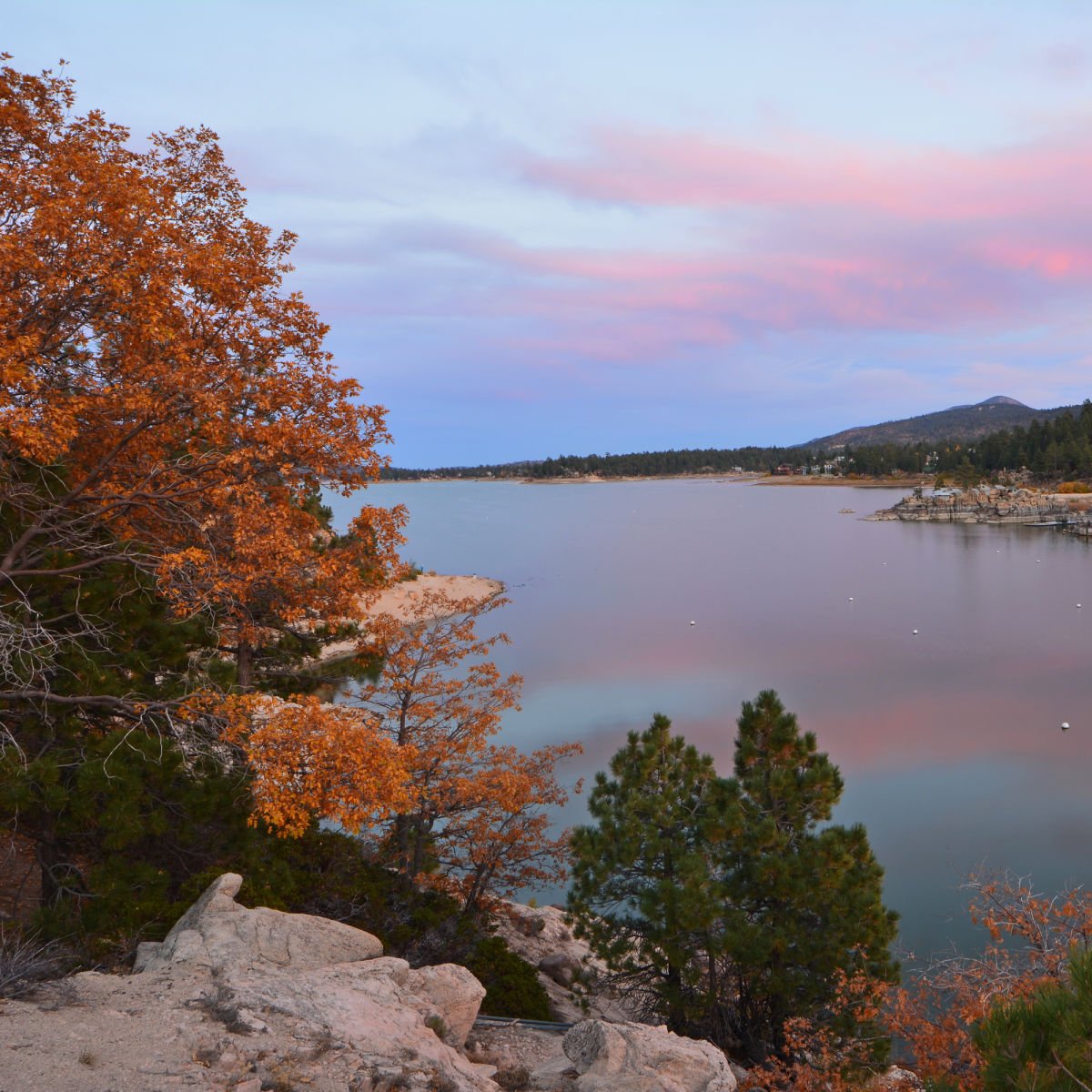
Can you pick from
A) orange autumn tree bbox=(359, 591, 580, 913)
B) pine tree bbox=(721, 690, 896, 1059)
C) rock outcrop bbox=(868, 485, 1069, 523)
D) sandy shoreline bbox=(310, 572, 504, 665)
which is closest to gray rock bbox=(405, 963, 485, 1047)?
orange autumn tree bbox=(359, 591, 580, 913)

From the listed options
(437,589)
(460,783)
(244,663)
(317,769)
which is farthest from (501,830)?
(437,589)

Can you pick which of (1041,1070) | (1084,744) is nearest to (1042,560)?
(1084,744)

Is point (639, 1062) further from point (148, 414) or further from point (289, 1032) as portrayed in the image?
point (148, 414)

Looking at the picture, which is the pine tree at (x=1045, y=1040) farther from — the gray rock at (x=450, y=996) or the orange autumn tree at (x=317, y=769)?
the orange autumn tree at (x=317, y=769)

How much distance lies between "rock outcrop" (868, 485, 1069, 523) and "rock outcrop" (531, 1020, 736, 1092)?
10193 cm

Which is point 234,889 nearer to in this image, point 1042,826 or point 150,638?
point 150,638

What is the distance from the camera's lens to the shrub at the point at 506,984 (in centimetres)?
1030

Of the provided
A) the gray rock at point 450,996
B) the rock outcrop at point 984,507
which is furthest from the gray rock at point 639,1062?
the rock outcrop at point 984,507

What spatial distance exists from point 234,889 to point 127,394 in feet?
18.6

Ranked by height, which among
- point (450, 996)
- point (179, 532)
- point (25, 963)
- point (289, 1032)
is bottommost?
point (450, 996)

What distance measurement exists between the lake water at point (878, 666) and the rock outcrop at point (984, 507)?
11.1 m

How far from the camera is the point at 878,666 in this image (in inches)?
1463

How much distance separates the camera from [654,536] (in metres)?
97.2

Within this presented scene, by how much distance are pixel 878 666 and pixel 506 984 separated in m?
30.2
